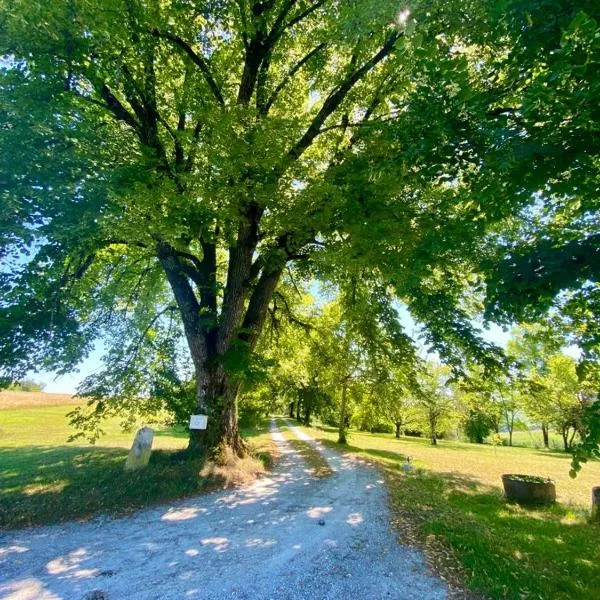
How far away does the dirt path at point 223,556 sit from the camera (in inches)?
166

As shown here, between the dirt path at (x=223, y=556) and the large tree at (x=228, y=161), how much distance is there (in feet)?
10.7

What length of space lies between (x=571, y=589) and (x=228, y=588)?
4.25m

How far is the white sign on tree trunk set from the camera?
29.9 ft

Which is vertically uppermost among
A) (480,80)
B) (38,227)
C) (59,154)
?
(480,80)

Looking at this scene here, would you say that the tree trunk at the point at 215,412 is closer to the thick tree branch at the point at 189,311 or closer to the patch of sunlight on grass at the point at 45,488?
the thick tree branch at the point at 189,311

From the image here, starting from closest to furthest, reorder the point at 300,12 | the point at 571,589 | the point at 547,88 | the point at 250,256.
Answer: the point at 547,88 → the point at 571,589 → the point at 300,12 → the point at 250,256

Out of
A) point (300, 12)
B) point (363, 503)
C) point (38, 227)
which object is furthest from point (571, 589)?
point (300, 12)

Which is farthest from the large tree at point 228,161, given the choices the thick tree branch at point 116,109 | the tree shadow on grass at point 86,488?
the tree shadow on grass at point 86,488

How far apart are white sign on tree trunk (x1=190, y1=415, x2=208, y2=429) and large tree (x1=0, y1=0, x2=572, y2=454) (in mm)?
306

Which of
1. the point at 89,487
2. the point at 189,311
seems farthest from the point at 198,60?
the point at 89,487

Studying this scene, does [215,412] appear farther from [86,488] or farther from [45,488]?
[45,488]

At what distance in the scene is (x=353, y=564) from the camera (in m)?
4.88

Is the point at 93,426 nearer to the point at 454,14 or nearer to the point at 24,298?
the point at 24,298

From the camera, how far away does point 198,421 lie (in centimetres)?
917
